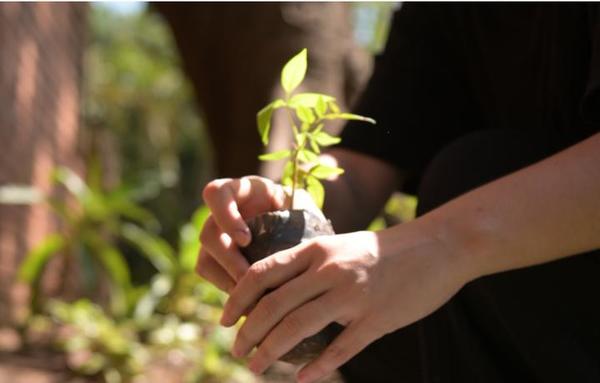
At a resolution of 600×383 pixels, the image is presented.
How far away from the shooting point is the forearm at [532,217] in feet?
3.43

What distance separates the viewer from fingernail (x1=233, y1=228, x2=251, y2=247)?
1.18 m

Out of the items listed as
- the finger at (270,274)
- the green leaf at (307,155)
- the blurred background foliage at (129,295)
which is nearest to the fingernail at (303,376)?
the finger at (270,274)

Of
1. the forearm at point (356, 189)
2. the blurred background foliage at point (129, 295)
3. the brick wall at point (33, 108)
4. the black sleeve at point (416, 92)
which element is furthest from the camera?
the brick wall at point (33, 108)

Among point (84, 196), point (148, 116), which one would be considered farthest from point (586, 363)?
point (148, 116)

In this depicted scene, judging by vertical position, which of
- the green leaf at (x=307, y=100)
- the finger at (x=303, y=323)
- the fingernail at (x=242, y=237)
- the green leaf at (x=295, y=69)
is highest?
the green leaf at (x=295, y=69)

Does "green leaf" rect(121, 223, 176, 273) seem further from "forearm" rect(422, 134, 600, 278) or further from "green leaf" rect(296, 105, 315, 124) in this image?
"forearm" rect(422, 134, 600, 278)

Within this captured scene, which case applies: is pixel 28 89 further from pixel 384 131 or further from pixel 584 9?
pixel 584 9

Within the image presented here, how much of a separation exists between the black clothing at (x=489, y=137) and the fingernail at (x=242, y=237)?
1.05 ft

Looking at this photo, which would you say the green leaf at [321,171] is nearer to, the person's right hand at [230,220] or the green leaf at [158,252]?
the person's right hand at [230,220]

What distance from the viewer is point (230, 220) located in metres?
1.21

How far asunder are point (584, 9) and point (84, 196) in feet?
11.1

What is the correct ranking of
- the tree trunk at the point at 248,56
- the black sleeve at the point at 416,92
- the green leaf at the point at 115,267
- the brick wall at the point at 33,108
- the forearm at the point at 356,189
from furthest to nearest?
the brick wall at the point at 33,108, the green leaf at the point at 115,267, the tree trunk at the point at 248,56, the black sleeve at the point at 416,92, the forearm at the point at 356,189

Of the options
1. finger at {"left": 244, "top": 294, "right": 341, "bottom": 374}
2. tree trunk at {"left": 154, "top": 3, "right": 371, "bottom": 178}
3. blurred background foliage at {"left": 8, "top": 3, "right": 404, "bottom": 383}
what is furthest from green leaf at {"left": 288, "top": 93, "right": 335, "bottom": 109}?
tree trunk at {"left": 154, "top": 3, "right": 371, "bottom": 178}

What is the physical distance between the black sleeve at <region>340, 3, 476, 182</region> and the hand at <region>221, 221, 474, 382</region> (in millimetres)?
785
